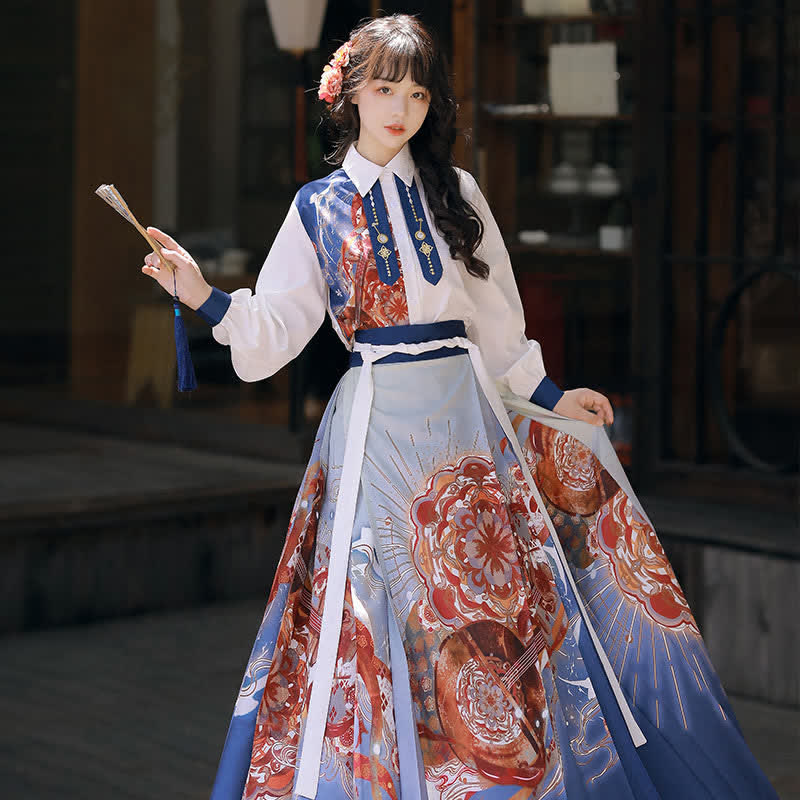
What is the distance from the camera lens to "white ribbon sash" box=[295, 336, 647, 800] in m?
2.86

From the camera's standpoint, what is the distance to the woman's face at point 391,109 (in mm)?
2926

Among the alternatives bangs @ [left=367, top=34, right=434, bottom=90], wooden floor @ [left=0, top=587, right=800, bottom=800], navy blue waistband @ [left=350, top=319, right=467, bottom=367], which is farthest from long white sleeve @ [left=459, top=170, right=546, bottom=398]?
wooden floor @ [left=0, top=587, right=800, bottom=800]

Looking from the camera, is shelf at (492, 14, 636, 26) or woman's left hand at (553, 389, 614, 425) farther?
shelf at (492, 14, 636, 26)

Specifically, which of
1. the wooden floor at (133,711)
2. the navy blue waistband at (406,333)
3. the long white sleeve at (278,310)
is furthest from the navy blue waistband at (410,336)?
the wooden floor at (133,711)

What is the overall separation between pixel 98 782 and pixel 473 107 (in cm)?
278

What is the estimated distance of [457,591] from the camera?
290 cm

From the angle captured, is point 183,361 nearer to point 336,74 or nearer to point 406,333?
point 406,333

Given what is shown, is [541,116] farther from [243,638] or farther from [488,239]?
[488,239]

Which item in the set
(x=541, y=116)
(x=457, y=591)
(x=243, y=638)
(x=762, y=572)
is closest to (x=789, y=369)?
(x=762, y=572)

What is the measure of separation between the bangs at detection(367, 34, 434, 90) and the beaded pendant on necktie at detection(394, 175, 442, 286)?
7.6 inches

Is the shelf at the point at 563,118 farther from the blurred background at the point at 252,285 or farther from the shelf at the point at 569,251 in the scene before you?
the shelf at the point at 569,251

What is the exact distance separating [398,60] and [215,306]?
1.79ft

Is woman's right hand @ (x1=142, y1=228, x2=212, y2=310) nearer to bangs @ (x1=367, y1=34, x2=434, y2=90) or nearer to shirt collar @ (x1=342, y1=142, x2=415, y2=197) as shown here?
shirt collar @ (x1=342, y1=142, x2=415, y2=197)

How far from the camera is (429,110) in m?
3.05
